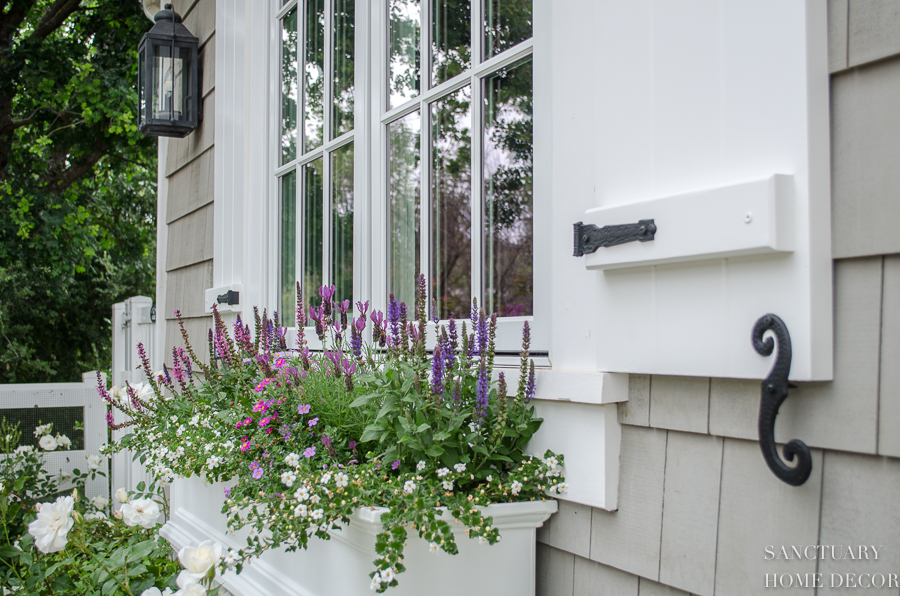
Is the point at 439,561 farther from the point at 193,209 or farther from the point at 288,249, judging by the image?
the point at 193,209

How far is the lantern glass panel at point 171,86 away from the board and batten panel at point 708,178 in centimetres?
239

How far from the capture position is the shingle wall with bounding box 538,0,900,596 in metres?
0.80

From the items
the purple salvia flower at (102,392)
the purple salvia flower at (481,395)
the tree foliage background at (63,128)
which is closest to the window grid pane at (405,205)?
the purple salvia flower at (481,395)

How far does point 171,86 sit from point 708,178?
9.01 ft

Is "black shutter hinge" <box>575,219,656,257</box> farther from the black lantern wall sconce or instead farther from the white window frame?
the black lantern wall sconce

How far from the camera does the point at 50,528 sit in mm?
1741

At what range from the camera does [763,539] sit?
35.9 inches

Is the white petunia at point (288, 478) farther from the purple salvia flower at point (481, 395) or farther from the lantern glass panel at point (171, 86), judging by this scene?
the lantern glass panel at point (171, 86)

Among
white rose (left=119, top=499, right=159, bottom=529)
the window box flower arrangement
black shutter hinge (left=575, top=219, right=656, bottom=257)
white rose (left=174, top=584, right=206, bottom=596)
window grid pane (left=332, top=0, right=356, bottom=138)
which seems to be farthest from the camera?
window grid pane (left=332, top=0, right=356, bottom=138)

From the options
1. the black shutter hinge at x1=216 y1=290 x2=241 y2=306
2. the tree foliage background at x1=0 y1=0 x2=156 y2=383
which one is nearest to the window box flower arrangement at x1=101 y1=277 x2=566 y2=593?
the black shutter hinge at x1=216 y1=290 x2=241 y2=306

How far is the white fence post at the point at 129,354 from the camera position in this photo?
150 inches

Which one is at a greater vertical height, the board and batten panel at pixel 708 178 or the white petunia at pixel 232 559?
the board and batten panel at pixel 708 178

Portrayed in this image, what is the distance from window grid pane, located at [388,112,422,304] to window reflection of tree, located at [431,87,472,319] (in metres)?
0.09

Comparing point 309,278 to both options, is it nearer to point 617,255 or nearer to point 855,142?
point 617,255
